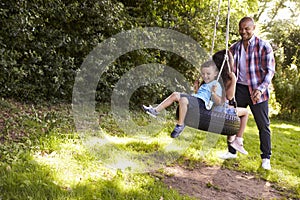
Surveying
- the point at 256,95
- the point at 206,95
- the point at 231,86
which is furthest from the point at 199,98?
the point at 256,95

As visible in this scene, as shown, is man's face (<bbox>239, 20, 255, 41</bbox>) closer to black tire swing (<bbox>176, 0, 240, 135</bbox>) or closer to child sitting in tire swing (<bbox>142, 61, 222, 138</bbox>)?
child sitting in tire swing (<bbox>142, 61, 222, 138</bbox>)

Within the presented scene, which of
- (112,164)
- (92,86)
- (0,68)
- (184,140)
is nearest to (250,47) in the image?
(184,140)

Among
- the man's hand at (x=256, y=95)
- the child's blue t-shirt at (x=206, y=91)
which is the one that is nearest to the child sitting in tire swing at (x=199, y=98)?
the child's blue t-shirt at (x=206, y=91)

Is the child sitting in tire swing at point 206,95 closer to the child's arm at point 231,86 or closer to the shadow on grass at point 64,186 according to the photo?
the child's arm at point 231,86

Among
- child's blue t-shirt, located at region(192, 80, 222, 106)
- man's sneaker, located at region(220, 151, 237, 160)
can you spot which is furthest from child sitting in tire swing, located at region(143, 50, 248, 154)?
man's sneaker, located at region(220, 151, 237, 160)

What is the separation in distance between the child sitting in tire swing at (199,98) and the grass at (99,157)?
0.66 m

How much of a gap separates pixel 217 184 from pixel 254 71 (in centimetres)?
146

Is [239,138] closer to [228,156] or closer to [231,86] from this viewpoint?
[228,156]

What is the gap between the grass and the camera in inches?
121

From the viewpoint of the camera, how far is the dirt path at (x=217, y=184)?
11.7 ft

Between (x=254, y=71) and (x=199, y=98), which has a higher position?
(x=254, y=71)

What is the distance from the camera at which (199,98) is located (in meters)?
3.54

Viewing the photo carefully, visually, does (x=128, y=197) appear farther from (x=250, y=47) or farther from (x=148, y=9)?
(x=148, y=9)

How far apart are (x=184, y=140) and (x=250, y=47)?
1.81m
